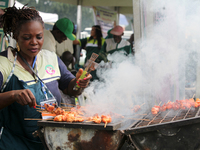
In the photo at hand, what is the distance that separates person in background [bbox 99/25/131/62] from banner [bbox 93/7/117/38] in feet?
3.18

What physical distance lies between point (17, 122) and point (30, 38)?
88 centimetres

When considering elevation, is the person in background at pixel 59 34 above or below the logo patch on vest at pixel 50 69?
above

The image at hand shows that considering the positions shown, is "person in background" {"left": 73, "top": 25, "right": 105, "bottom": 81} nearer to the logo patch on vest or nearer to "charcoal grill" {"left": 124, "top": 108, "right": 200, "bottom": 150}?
the logo patch on vest

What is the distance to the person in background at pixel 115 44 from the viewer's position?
523 centimetres

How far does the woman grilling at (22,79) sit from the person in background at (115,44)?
3119 mm

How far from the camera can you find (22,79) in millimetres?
2062

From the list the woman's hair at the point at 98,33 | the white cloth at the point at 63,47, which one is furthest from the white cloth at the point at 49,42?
the woman's hair at the point at 98,33

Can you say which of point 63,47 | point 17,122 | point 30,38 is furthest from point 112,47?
point 17,122

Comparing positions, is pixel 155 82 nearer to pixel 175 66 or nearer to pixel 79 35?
pixel 175 66

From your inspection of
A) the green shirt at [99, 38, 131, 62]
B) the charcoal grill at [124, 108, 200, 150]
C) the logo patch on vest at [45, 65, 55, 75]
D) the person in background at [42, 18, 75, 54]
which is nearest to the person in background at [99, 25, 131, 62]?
the green shirt at [99, 38, 131, 62]

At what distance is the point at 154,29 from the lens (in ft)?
11.1

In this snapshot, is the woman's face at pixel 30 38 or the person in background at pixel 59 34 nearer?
the woman's face at pixel 30 38

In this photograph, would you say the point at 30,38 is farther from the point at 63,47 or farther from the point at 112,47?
the point at 112,47

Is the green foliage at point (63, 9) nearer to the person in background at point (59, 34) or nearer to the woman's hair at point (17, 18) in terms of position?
the person in background at point (59, 34)
